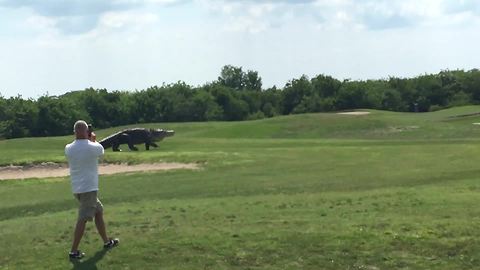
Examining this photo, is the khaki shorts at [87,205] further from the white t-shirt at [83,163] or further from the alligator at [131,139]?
the alligator at [131,139]

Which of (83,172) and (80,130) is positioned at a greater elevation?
(80,130)

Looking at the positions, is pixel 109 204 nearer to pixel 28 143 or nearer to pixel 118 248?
pixel 118 248

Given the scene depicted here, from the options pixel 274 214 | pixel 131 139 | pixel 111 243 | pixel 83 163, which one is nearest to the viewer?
pixel 83 163

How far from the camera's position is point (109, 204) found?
70.4ft

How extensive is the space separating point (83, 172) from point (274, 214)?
5103 mm

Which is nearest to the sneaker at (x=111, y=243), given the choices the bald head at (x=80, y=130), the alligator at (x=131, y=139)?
the bald head at (x=80, y=130)

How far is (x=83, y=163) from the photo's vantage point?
12.8 meters

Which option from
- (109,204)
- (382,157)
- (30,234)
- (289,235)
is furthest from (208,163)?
(289,235)

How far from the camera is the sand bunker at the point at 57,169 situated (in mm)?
33500

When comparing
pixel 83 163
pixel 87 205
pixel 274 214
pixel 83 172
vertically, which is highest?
pixel 83 163

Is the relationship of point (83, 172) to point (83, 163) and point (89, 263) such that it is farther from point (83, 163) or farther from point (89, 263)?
point (89, 263)

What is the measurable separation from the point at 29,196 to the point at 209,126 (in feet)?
150

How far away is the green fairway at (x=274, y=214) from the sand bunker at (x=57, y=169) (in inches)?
46.9

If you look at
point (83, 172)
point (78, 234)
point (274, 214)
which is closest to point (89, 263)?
point (78, 234)
